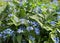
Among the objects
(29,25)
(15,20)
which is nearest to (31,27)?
(29,25)

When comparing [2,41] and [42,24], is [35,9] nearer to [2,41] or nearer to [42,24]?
[42,24]

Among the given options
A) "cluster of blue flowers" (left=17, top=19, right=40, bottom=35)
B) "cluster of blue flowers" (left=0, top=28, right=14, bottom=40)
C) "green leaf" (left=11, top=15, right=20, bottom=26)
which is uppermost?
"green leaf" (left=11, top=15, right=20, bottom=26)

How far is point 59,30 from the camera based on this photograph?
6.13 feet

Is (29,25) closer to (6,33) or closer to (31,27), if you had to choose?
(31,27)

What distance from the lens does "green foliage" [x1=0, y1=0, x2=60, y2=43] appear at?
1.84m

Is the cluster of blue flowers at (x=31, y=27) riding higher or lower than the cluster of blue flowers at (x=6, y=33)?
higher

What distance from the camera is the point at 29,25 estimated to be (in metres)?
1.87

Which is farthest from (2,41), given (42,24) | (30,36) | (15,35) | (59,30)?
(59,30)

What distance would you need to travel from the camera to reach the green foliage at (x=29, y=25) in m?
1.84

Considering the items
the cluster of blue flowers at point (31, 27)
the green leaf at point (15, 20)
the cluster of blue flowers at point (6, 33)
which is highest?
the green leaf at point (15, 20)

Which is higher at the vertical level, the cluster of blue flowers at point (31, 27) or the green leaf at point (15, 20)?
the green leaf at point (15, 20)

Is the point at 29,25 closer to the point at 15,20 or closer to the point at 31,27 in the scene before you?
the point at 31,27

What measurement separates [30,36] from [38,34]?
9cm

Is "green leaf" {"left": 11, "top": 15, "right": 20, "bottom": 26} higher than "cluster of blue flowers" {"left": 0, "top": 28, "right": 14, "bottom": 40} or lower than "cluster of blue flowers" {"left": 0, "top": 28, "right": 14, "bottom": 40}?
higher
